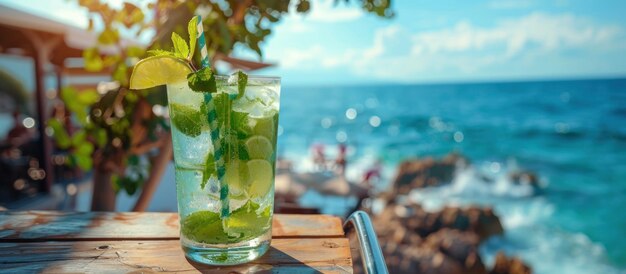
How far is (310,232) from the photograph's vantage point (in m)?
1.22

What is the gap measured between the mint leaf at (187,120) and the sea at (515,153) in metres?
1.87

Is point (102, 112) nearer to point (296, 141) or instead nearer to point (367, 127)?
point (296, 141)

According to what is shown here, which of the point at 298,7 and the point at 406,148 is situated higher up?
the point at 298,7

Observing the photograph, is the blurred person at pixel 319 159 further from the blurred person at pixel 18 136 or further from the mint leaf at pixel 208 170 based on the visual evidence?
the mint leaf at pixel 208 170

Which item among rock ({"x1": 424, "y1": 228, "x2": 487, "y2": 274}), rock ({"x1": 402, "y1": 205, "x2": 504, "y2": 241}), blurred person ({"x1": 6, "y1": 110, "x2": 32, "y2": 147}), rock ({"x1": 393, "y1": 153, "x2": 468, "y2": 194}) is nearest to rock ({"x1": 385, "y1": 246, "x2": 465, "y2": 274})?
rock ({"x1": 424, "y1": 228, "x2": 487, "y2": 274})

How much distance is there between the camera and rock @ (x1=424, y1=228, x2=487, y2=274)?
790cm

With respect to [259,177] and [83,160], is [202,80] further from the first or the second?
[83,160]

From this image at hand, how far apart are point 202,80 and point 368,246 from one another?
433mm

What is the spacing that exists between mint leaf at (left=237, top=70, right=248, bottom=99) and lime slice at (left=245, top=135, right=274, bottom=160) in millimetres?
90

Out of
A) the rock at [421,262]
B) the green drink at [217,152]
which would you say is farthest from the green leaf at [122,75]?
the rock at [421,262]

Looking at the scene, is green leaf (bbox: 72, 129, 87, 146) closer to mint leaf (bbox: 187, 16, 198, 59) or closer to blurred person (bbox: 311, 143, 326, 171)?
mint leaf (bbox: 187, 16, 198, 59)

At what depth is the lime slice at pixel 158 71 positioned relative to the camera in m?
0.90

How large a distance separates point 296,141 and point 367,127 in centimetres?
756

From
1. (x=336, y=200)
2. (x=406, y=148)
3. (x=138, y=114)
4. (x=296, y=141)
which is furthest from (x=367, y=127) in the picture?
(x=138, y=114)
